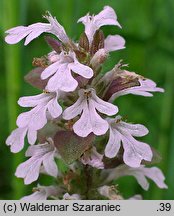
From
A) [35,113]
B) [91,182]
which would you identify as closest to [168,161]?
[91,182]

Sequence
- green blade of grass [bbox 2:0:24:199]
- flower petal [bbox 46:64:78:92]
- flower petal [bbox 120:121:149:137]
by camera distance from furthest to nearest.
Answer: green blade of grass [bbox 2:0:24:199] → flower petal [bbox 120:121:149:137] → flower petal [bbox 46:64:78:92]

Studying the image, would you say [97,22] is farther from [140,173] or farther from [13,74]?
[13,74]

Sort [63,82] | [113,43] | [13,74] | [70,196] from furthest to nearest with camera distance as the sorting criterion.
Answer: [13,74] < [113,43] < [70,196] < [63,82]

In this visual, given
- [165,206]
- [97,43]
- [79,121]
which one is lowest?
[165,206]

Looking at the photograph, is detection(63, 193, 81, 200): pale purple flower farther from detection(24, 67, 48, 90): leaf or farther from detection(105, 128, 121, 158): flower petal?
detection(24, 67, 48, 90): leaf

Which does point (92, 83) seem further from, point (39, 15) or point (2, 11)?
point (39, 15)

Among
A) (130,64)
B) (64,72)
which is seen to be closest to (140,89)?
(64,72)

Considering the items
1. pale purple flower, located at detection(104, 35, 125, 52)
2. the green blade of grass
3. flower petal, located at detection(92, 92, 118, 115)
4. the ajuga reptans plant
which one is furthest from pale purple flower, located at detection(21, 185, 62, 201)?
the green blade of grass
